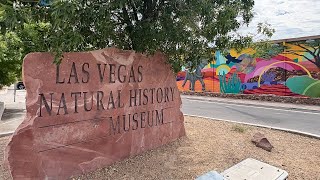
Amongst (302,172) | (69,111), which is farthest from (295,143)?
(69,111)

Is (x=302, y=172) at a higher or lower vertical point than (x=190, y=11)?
lower

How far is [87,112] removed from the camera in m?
4.52

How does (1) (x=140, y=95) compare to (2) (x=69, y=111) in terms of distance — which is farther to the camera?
(1) (x=140, y=95)

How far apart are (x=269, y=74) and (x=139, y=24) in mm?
14010

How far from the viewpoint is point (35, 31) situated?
480 cm

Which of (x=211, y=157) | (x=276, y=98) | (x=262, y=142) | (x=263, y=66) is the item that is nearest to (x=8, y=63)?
(x=211, y=157)

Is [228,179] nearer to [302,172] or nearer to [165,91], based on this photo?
[302,172]

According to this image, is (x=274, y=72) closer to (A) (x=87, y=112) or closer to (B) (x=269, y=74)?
(B) (x=269, y=74)

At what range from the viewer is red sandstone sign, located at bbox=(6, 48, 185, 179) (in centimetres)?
394

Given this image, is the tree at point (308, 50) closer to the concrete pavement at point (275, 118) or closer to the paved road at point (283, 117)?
the concrete pavement at point (275, 118)

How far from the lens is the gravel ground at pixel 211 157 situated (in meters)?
4.62

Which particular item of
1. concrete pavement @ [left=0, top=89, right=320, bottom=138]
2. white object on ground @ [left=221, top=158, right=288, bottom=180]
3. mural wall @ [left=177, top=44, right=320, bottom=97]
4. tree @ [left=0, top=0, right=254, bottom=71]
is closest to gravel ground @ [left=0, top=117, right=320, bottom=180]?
white object on ground @ [left=221, top=158, right=288, bottom=180]

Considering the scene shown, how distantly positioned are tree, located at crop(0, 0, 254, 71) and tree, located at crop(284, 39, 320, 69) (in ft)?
36.9

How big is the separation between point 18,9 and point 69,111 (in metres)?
1.50
